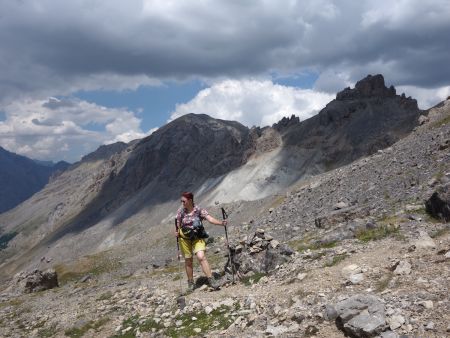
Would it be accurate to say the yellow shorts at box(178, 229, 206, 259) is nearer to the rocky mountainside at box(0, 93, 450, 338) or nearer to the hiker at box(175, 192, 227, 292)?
the hiker at box(175, 192, 227, 292)

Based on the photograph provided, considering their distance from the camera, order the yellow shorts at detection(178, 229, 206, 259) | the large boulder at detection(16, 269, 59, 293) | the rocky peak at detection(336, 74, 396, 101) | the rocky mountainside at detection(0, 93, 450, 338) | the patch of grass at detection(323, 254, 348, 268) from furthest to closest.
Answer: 1. the rocky peak at detection(336, 74, 396, 101)
2. the large boulder at detection(16, 269, 59, 293)
3. the yellow shorts at detection(178, 229, 206, 259)
4. the patch of grass at detection(323, 254, 348, 268)
5. the rocky mountainside at detection(0, 93, 450, 338)

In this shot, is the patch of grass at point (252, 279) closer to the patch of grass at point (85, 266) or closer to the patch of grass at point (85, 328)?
the patch of grass at point (85, 328)

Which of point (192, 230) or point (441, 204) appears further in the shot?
point (441, 204)

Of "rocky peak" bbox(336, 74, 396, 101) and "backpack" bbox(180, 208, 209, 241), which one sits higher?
"rocky peak" bbox(336, 74, 396, 101)

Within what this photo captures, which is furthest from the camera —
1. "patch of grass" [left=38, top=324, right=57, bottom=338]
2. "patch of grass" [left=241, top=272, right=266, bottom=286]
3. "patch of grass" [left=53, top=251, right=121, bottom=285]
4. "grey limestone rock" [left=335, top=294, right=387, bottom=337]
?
"patch of grass" [left=53, top=251, right=121, bottom=285]

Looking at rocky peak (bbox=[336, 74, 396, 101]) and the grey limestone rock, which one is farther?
rocky peak (bbox=[336, 74, 396, 101])

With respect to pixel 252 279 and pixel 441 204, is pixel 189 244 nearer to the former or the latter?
pixel 252 279

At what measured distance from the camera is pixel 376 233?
773 inches

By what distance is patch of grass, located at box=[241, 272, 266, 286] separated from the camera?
57.1 feet

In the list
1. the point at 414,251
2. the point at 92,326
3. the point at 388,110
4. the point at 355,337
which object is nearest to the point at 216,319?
the point at 355,337

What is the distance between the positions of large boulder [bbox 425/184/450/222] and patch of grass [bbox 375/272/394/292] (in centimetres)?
946

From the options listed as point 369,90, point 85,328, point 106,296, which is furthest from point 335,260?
point 369,90

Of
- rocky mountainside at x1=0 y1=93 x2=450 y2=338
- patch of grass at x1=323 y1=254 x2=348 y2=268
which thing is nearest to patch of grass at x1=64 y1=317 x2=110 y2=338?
rocky mountainside at x1=0 y1=93 x2=450 y2=338

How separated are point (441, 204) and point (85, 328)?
17996mm
